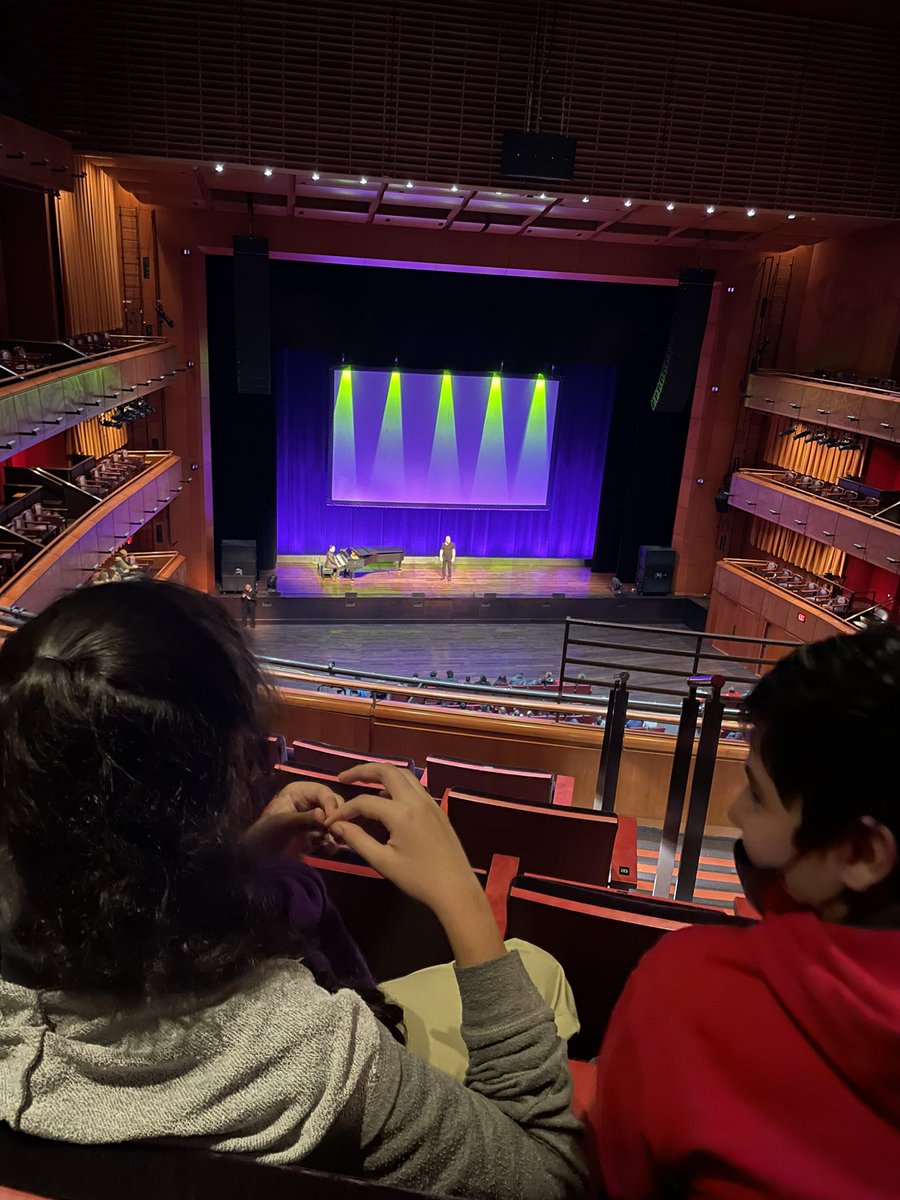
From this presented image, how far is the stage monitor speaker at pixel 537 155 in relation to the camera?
8.67m

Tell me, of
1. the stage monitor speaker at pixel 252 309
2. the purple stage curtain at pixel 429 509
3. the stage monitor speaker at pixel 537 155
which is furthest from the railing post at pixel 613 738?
the purple stage curtain at pixel 429 509

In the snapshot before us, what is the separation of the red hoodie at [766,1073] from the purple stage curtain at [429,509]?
14457 millimetres

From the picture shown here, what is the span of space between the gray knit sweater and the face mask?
1.22ft

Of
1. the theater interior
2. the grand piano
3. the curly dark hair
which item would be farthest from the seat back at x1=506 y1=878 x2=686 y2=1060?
the grand piano

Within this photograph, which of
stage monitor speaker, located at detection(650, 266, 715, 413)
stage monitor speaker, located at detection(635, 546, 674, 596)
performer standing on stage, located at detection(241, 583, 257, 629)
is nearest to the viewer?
performer standing on stage, located at detection(241, 583, 257, 629)

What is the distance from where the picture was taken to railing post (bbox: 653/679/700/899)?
329cm

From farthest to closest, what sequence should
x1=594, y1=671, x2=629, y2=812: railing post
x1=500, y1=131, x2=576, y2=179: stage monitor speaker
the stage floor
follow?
the stage floor → x1=500, y1=131, x2=576, y2=179: stage monitor speaker → x1=594, y1=671, x2=629, y2=812: railing post

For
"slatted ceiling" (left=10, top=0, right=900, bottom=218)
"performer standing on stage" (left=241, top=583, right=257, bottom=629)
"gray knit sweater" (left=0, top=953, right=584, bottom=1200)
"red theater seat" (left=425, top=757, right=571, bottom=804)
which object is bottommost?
"performer standing on stage" (left=241, top=583, right=257, bottom=629)

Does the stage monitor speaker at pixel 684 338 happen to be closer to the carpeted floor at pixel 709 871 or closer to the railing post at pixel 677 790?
the carpeted floor at pixel 709 871

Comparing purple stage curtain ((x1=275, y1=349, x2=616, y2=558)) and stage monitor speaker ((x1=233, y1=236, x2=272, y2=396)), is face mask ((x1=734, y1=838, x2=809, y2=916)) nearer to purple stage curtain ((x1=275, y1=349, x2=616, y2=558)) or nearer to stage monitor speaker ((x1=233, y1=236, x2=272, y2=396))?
stage monitor speaker ((x1=233, y1=236, x2=272, y2=396))

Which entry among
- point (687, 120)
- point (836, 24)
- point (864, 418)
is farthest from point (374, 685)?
point (836, 24)

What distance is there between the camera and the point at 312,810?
91 cm

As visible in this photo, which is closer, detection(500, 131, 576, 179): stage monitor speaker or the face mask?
the face mask

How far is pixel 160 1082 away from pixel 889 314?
534 inches
